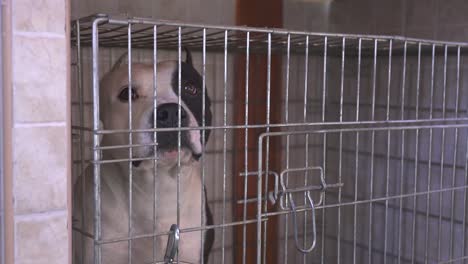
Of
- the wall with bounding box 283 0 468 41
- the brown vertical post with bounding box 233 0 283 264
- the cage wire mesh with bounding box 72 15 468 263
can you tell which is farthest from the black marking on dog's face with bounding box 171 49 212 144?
the wall with bounding box 283 0 468 41

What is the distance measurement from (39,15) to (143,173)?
0.74 m

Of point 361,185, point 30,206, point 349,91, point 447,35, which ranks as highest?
point 447,35

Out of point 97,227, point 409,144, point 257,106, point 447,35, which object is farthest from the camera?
point 257,106

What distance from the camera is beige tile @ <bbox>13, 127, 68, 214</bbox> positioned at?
2.86 ft

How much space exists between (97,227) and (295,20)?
1413 millimetres

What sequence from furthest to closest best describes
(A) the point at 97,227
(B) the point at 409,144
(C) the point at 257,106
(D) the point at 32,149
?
(C) the point at 257,106, (B) the point at 409,144, (A) the point at 97,227, (D) the point at 32,149

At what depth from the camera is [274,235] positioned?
89.4 inches

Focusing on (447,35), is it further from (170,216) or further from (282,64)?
(170,216)

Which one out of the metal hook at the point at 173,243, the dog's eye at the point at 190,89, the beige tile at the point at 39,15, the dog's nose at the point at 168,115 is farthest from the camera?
the dog's eye at the point at 190,89

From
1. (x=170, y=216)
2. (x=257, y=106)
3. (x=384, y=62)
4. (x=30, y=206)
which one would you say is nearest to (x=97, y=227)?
(x=30, y=206)

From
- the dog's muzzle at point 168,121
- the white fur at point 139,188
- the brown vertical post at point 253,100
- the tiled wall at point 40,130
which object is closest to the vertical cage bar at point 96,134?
the tiled wall at point 40,130

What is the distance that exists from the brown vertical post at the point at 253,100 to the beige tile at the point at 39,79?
125cm

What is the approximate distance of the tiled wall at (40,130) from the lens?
0.87 metres

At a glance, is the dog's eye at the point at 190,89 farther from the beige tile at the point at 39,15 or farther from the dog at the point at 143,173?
the beige tile at the point at 39,15
